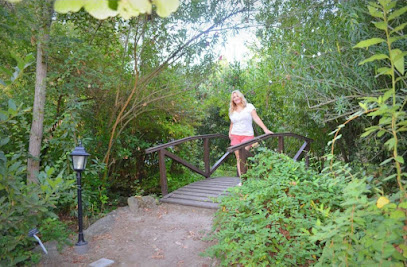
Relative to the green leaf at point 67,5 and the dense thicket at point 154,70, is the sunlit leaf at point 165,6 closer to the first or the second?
the green leaf at point 67,5

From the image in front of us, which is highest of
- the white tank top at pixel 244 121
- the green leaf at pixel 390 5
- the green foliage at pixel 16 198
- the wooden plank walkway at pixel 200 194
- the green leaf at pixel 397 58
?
the green leaf at pixel 390 5

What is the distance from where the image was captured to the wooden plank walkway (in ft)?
15.2

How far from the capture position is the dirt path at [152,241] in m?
3.37

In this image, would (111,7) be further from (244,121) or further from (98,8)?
(244,121)

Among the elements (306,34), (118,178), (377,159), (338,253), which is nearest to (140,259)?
(338,253)

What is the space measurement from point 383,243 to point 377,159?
14.2 ft

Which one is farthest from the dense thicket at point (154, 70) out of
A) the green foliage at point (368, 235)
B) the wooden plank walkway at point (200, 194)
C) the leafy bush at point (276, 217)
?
the green foliage at point (368, 235)

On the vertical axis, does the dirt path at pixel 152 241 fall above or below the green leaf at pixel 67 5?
below

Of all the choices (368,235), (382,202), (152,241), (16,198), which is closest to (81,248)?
(152,241)

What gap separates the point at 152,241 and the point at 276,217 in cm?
Result: 183

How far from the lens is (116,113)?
561 centimetres

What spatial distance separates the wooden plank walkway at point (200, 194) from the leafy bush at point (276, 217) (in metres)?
1.22

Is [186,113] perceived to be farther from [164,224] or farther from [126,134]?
[164,224]

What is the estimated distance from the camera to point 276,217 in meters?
2.61
